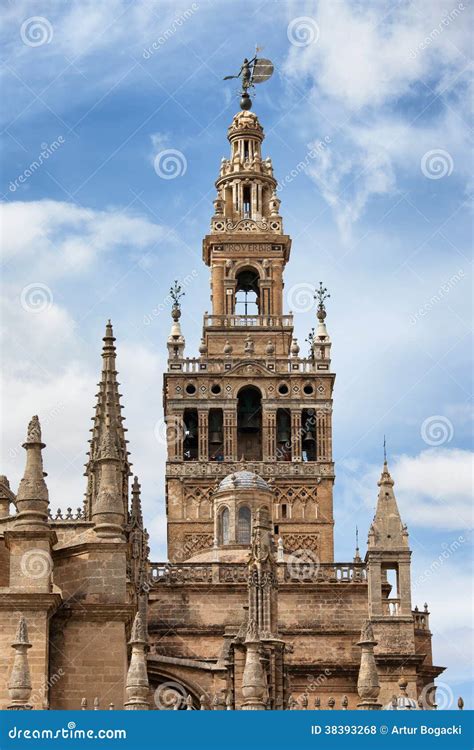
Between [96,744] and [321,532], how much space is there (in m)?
45.5

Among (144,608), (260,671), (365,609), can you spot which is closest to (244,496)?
(365,609)

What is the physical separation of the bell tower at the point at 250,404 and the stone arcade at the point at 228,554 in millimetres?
79

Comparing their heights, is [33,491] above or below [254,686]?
above

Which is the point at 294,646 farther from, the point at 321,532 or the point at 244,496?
the point at 321,532

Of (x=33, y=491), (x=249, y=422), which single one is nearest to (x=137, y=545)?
(x=33, y=491)

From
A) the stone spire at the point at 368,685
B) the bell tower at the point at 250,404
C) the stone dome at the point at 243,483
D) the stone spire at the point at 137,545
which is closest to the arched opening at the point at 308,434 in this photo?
the bell tower at the point at 250,404

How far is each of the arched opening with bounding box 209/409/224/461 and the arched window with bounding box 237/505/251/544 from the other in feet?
47.0

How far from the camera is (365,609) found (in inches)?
2699

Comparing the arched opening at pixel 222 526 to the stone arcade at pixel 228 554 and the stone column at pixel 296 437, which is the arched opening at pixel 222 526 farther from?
the stone column at pixel 296 437

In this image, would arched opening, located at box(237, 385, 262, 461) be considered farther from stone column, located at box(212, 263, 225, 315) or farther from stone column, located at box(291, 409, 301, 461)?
stone column, located at box(212, 263, 225, 315)

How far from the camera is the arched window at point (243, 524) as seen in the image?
72.2 meters

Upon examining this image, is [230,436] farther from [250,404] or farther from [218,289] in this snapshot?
[218,289]

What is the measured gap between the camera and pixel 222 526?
72750mm

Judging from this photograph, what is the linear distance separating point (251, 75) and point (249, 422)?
2020 centimetres
